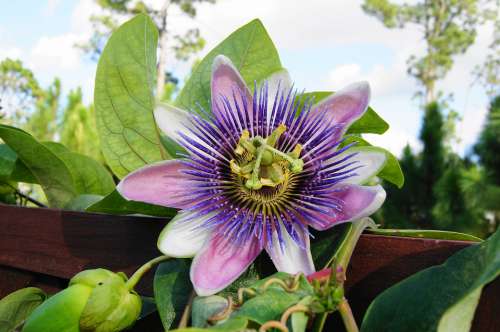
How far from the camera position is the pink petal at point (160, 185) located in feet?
1.32

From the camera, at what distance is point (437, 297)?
297 millimetres

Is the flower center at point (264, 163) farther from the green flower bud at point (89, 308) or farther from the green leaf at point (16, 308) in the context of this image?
the green leaf at point (16, 308)

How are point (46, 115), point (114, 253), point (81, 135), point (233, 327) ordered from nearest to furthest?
point (233, 327), point (114, 253), point (81, 135), point (46, 115)

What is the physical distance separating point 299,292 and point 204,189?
0.43 ft

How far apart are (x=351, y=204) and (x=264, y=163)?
8cm

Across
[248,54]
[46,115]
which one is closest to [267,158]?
[248,54]

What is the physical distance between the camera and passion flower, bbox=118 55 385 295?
0.38 m

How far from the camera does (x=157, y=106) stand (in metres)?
0.42

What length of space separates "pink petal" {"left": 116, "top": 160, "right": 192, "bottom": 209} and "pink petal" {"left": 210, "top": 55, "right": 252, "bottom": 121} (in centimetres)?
6

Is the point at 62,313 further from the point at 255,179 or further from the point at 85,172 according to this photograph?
the point at 85,172

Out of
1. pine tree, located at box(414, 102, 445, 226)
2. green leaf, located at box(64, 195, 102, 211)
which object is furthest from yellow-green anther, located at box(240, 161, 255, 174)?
pine tree, located at box(414, 102, 445, 226)

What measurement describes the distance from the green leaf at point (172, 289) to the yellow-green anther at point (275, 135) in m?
0.11

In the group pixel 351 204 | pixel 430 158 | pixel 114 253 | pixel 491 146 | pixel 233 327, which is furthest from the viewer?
pixel 430 158

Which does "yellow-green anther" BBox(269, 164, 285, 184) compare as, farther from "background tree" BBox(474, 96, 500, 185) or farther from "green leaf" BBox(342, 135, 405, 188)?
"background tree" BBox(474, 96, 500, 185)
